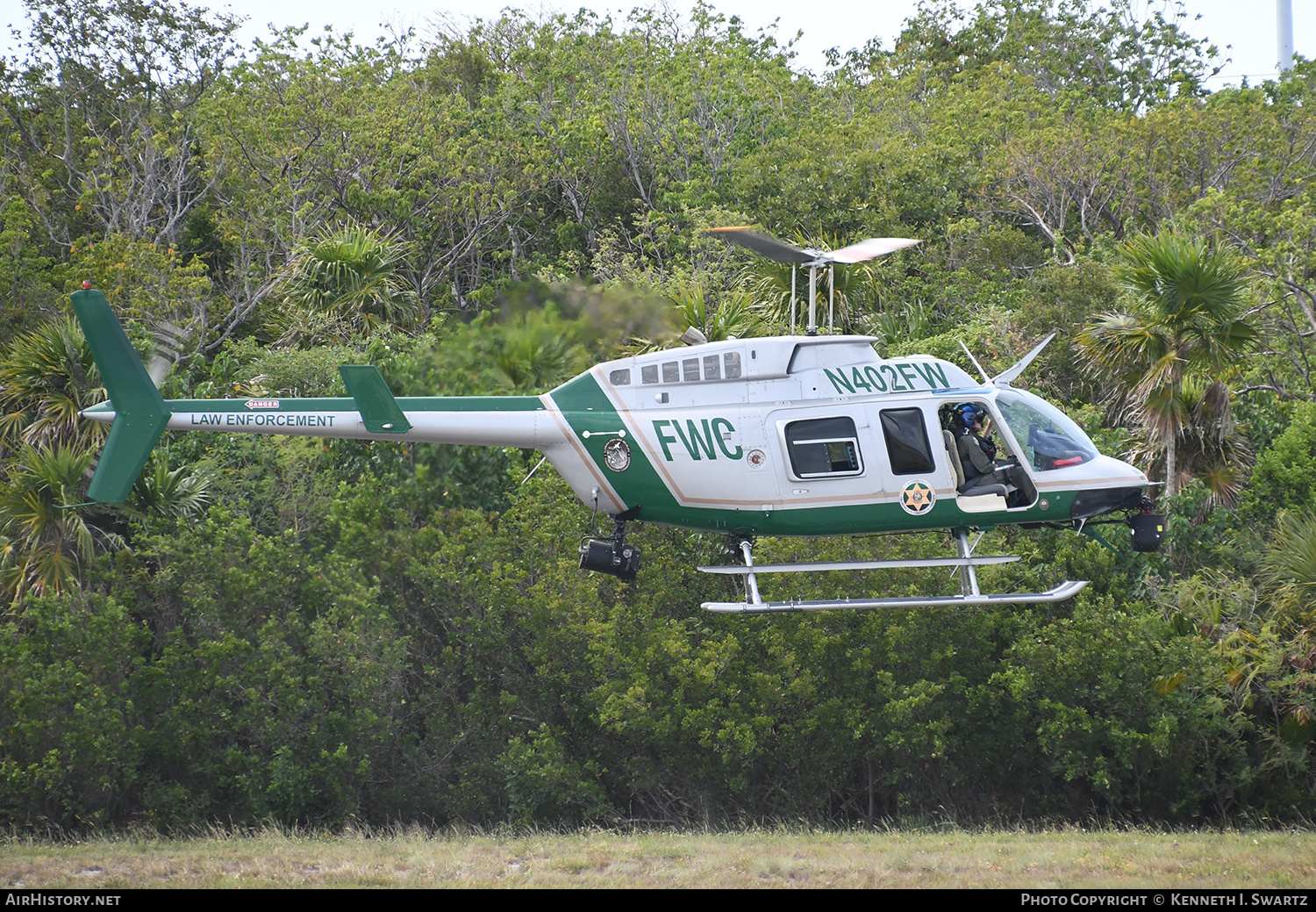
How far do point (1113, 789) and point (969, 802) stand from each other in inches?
91.6

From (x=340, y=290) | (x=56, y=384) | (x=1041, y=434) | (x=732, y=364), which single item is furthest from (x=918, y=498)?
(x=56, y=384)

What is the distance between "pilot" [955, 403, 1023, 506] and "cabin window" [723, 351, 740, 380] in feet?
7.83

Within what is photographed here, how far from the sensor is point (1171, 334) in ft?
58.8

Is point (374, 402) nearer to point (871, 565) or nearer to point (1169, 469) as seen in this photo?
point (871, 565)

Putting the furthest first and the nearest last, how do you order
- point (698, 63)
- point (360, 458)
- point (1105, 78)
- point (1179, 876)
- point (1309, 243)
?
point (1105, 78)
point (698, 63)
point (1309, 243)
point (360, 458)
point (1179, 876)

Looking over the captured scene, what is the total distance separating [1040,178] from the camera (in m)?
31.0

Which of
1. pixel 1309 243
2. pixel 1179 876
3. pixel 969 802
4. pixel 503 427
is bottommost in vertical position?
pixel 969 802

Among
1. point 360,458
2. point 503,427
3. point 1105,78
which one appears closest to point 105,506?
point 360,458

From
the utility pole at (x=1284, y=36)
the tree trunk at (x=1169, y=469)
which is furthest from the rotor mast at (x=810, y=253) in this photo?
the utility pole at (x=1284, y=36)

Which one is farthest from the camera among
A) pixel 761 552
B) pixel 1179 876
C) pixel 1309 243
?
pixel 1309 243

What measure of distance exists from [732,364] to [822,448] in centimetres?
128

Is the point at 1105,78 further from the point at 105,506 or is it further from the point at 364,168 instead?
the point at 105,506

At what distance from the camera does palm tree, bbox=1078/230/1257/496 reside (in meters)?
17.5

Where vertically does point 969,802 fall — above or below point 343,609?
below
